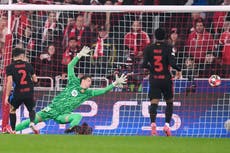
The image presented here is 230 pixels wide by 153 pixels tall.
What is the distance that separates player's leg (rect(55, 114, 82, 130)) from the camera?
1742 centimetres

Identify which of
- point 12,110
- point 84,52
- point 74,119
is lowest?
point 74,119

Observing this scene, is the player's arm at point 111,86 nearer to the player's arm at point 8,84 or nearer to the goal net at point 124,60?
the goal net at point 124,60

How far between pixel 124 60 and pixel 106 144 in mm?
5604

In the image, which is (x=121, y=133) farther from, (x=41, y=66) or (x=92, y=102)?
(x=41, y=66)

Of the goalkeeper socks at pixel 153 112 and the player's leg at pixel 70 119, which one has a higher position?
the goalkeeper socks at pixel 153 112

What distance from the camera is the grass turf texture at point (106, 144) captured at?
40.3 ft

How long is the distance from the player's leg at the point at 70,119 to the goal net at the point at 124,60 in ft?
1.54

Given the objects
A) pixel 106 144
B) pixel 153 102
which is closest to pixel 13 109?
pixel 153 102

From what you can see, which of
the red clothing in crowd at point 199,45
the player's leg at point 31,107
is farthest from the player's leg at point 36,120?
the red clothing in crowd at point 199,45

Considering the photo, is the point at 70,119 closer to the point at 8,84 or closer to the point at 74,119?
the point at 74,119

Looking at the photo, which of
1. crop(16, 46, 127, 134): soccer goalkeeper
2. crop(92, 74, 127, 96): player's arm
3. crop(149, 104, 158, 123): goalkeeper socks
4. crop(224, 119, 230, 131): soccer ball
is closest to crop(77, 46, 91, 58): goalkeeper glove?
crop(16, 46, 127, 134): soccer goalkeeper

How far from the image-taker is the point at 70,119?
1750 centimetres

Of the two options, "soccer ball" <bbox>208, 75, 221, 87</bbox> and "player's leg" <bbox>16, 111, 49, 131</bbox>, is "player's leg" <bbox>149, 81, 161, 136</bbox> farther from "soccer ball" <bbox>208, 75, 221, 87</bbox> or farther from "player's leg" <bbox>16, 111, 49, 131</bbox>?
"player's leg" <bbox>16, 111, 49, 131</bbox>

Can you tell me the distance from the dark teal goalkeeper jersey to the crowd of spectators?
846 millimetres
